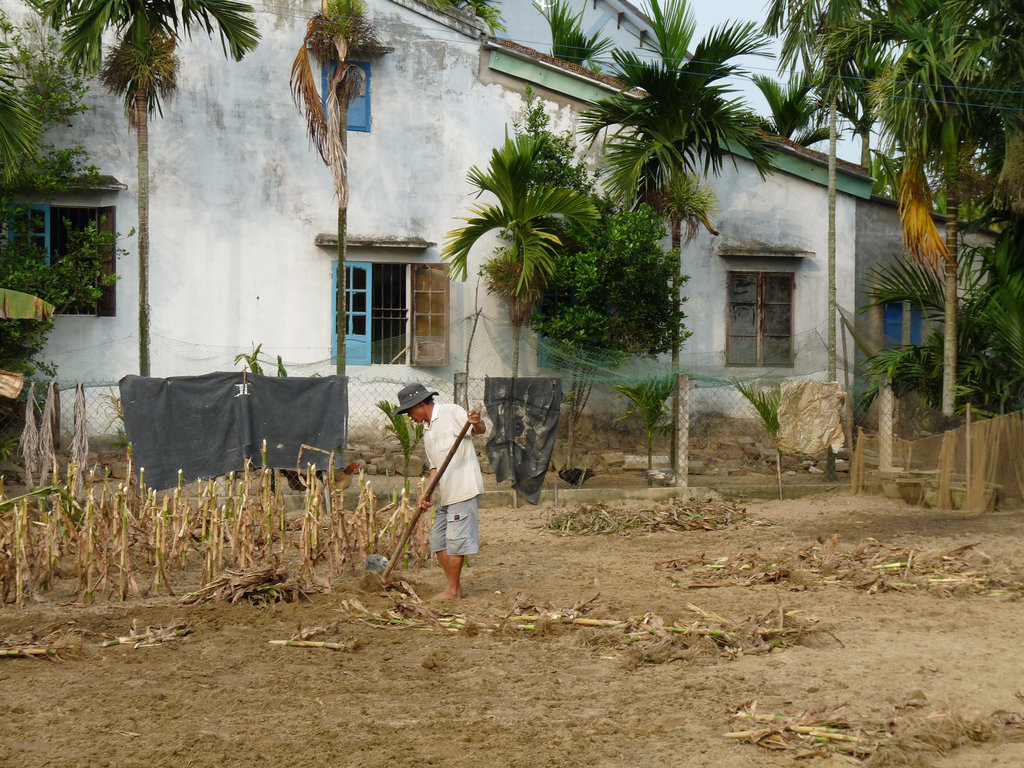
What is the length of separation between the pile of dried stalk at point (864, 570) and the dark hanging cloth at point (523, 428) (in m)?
3.33

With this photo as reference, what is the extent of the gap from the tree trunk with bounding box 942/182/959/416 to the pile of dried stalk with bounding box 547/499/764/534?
345 centimetres

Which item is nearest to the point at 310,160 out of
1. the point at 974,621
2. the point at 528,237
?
the point at 528,237

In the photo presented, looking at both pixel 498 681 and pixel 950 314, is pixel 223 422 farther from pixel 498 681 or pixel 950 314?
pixel 950 314

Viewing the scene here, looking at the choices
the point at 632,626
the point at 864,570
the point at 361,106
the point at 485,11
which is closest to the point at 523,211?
the point at 361,106

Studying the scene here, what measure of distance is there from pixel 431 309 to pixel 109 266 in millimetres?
4581

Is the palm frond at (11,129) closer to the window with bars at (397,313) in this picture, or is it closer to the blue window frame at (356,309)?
the blue window frame at (356,309)

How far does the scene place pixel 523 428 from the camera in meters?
11.9

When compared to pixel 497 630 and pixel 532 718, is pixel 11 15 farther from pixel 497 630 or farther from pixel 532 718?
pixel 532 718

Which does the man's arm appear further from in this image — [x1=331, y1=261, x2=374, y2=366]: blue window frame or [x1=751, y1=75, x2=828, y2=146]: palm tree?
[x1=751, y1=75, x2=828, y2=146]: palm tree

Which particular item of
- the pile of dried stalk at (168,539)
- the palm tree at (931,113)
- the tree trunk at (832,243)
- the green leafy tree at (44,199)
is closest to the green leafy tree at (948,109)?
the palm tree at (931,113)

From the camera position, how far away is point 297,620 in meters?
6.70

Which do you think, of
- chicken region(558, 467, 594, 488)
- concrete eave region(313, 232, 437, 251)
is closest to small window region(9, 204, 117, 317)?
concrete eave region(313, 232, 437, 251)

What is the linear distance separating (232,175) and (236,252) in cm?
112

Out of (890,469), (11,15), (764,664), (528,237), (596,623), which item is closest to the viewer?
(764,664)
